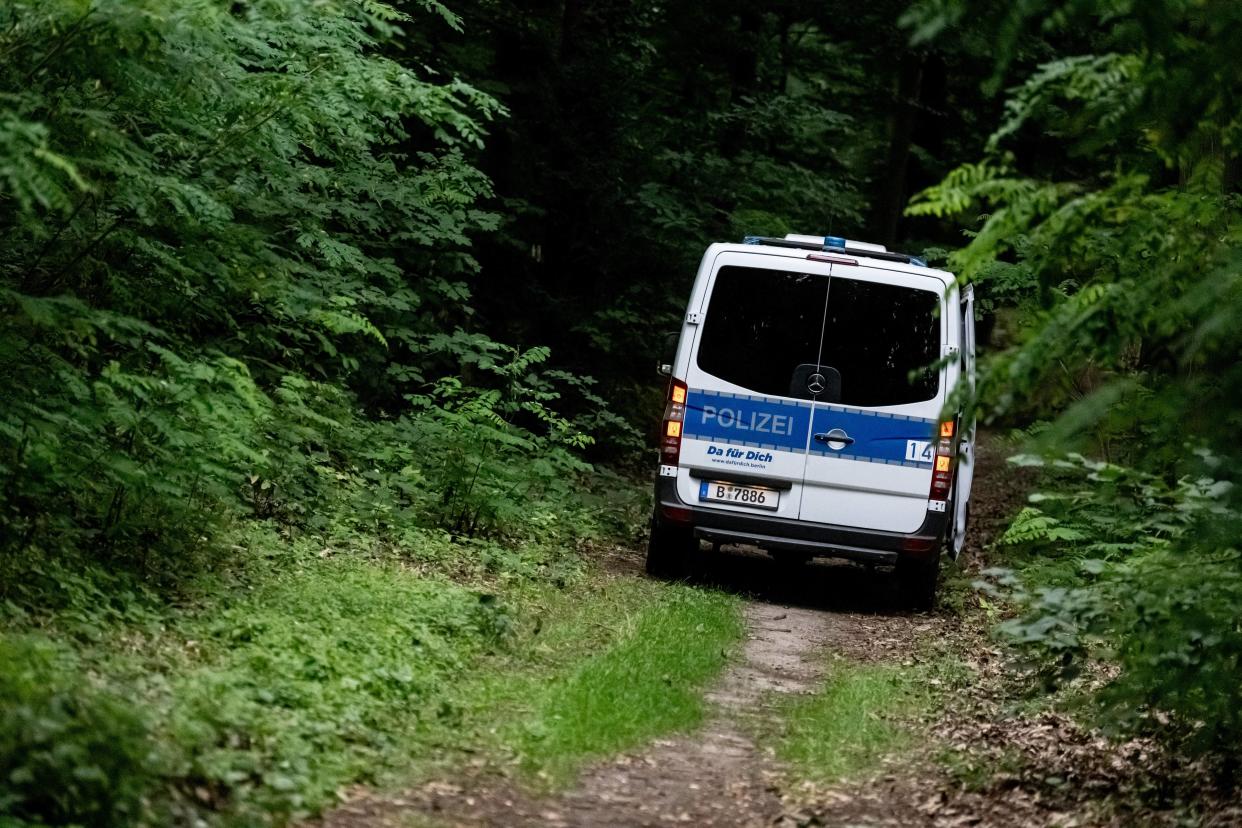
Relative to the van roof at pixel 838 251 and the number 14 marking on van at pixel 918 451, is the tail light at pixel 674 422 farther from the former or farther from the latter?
the number 14 marking on van at pixel 918 451

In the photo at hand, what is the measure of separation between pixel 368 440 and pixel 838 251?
443cm

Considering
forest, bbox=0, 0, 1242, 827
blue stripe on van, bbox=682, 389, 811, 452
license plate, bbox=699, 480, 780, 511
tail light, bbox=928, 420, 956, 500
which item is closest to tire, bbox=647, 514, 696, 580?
forest, bbox=0, 0, 1242, 827

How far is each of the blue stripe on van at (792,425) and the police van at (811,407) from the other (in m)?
0.01

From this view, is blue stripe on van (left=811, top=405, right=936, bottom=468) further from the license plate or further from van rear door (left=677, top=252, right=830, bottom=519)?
the license plate

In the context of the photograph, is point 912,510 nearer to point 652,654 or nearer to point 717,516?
point 717,516

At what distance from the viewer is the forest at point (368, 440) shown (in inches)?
208

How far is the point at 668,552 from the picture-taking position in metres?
11.6

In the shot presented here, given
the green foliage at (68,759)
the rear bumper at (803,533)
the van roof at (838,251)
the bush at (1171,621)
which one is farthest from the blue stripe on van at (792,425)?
the green foliage at (68,759)

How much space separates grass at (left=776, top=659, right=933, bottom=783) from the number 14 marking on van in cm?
209

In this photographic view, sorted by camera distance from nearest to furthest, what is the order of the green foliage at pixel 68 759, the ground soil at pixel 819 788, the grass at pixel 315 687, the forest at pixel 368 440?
the green foliage at pixel 68 759
the grass at pixel 315 687
the forest at pixel 368 440
the ground soil at pixel 819 788

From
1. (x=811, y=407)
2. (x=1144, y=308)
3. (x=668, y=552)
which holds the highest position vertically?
(x=1144, y=308)

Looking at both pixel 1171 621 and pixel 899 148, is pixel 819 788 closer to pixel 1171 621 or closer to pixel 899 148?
pixel 1171 621

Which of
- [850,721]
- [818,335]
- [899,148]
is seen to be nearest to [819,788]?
[850,721]


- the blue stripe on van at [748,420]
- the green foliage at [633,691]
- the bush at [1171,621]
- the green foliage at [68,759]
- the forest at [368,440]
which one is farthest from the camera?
the blue stripe on van at [748,420]
